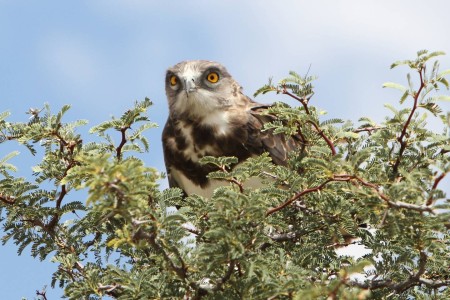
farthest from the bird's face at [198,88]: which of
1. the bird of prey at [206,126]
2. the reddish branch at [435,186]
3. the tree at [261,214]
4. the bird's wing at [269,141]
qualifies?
the reddish branch at [435,186]

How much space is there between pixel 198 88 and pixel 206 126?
66cm

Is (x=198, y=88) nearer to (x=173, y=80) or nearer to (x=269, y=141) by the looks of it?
(x=173, y=80)

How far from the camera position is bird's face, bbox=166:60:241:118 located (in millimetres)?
9047

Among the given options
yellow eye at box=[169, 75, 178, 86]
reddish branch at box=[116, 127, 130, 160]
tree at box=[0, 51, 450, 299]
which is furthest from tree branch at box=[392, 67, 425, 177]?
yellow eye at box=[169, 75, 178, 86]

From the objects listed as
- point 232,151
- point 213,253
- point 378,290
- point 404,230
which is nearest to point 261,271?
point 213,253

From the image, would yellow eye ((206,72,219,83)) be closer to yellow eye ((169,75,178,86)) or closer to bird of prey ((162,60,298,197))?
bird of prey ((162,60,298,197))

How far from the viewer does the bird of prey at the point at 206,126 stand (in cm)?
855

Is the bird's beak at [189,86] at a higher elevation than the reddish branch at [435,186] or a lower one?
higher

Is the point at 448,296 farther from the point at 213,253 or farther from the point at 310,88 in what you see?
the point at 213,253

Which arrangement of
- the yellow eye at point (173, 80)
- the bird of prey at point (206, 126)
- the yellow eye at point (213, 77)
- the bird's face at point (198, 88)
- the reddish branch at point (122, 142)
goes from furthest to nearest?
1. the yellow eye at point (173, 80)
2. the yellow eye at point (213, 77)
3. the bird's face at point (198, 88)
4. the bird of prey at point (206, 126)
5. the reddish branch at point (122, 142)

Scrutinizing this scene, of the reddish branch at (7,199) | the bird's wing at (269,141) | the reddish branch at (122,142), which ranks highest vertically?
the bird's wing at (269,141)

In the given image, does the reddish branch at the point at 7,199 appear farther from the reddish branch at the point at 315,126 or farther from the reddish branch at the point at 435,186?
the reddish branch at the point at 435,186

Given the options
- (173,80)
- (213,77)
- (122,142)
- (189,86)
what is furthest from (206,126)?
(122,142)

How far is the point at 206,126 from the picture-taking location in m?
8.77
